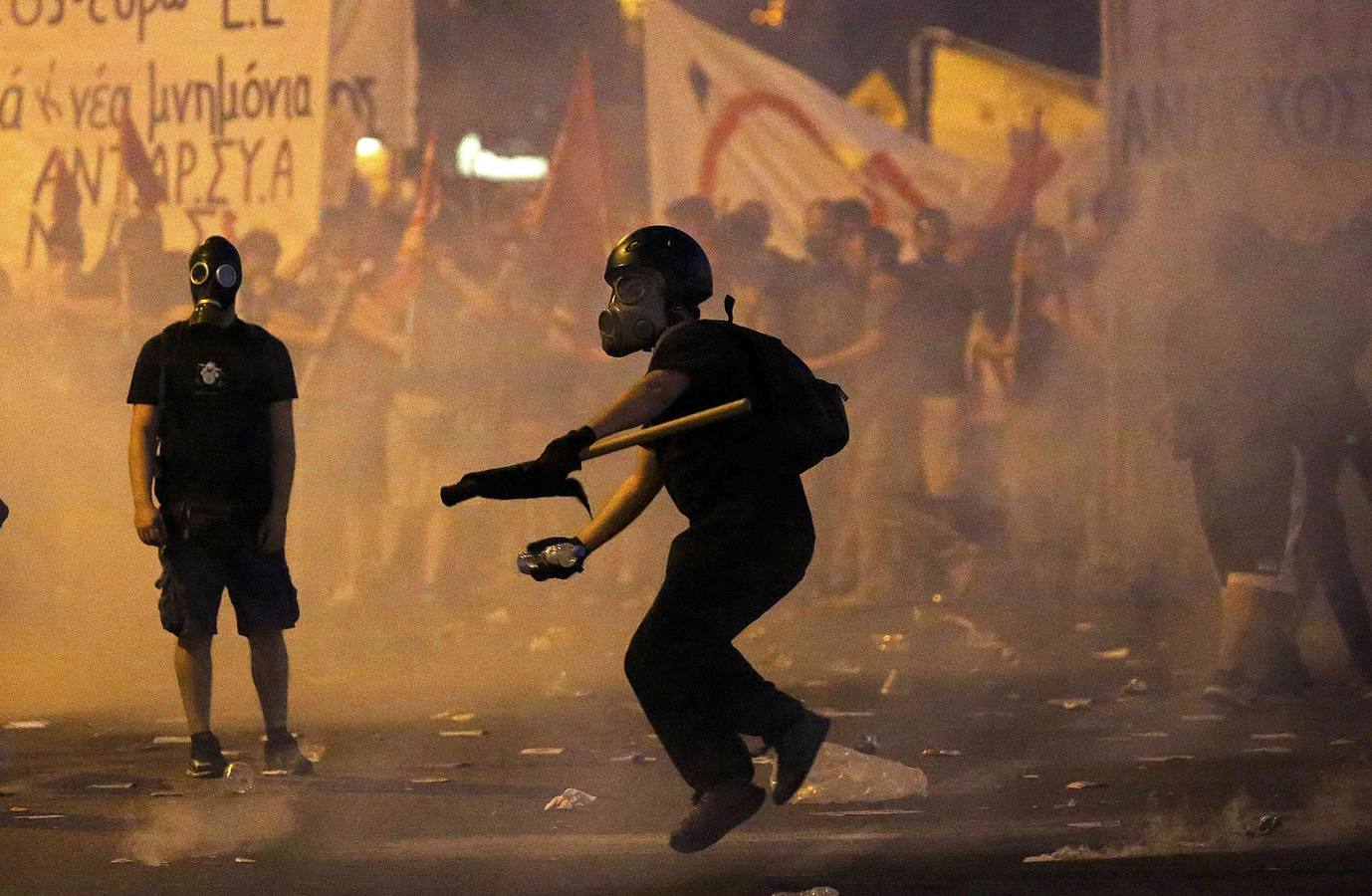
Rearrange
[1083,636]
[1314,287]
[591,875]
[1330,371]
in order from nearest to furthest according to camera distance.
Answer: [591,875], [1330,371], [1314,287], [1083,636]

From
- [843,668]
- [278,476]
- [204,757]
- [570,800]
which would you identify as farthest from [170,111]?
[570,800]

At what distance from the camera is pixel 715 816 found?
505cm

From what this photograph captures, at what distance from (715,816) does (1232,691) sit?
3.73 m

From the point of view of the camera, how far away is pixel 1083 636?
401 inches

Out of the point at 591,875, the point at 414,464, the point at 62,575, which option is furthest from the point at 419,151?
the point at 591,875

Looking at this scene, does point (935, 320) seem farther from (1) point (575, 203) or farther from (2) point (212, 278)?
(2) point (212, 278)

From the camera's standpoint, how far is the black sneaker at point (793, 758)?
5113 millimetres

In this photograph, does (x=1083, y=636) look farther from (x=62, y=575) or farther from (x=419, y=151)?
(x=62, y=575)

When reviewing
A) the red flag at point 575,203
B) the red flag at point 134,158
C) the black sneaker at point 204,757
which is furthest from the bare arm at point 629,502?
the red flag at point 134,158

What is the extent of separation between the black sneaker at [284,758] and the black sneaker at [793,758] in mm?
2410

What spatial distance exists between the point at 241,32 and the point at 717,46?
250 cm

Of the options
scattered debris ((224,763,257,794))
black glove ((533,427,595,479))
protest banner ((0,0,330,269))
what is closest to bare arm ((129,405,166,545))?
scattered debris ((224,763,257,794))

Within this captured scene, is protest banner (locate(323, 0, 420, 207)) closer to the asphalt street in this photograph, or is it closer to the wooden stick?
the asphalt street

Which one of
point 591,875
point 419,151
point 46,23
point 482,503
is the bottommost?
point 591,875
